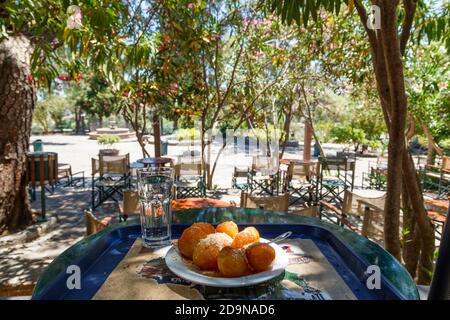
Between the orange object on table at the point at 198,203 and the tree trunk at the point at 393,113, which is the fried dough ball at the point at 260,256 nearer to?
the tree trunk at the point at 393,113

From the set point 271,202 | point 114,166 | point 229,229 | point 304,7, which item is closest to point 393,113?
point 304,7

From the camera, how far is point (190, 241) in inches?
35.3

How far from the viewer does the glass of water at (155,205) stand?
1.11m

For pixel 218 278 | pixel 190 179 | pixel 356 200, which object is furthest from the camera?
pixel 190 179

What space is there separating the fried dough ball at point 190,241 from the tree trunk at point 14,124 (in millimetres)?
3885

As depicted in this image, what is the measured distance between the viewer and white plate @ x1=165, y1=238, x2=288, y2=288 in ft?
2.46

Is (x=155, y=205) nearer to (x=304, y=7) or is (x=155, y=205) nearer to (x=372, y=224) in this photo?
(x=304, y=7)

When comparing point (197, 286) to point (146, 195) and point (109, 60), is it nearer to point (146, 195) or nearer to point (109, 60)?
point (146, 195)

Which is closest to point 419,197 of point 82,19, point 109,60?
point 109,60

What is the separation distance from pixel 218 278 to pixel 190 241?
0.53 feet

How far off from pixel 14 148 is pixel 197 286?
13.6ft

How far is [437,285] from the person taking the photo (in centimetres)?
44

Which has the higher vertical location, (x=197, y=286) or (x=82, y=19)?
(x=82, y=19)

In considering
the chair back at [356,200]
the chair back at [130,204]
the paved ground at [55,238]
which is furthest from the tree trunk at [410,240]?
the paved ground at [55,238]
